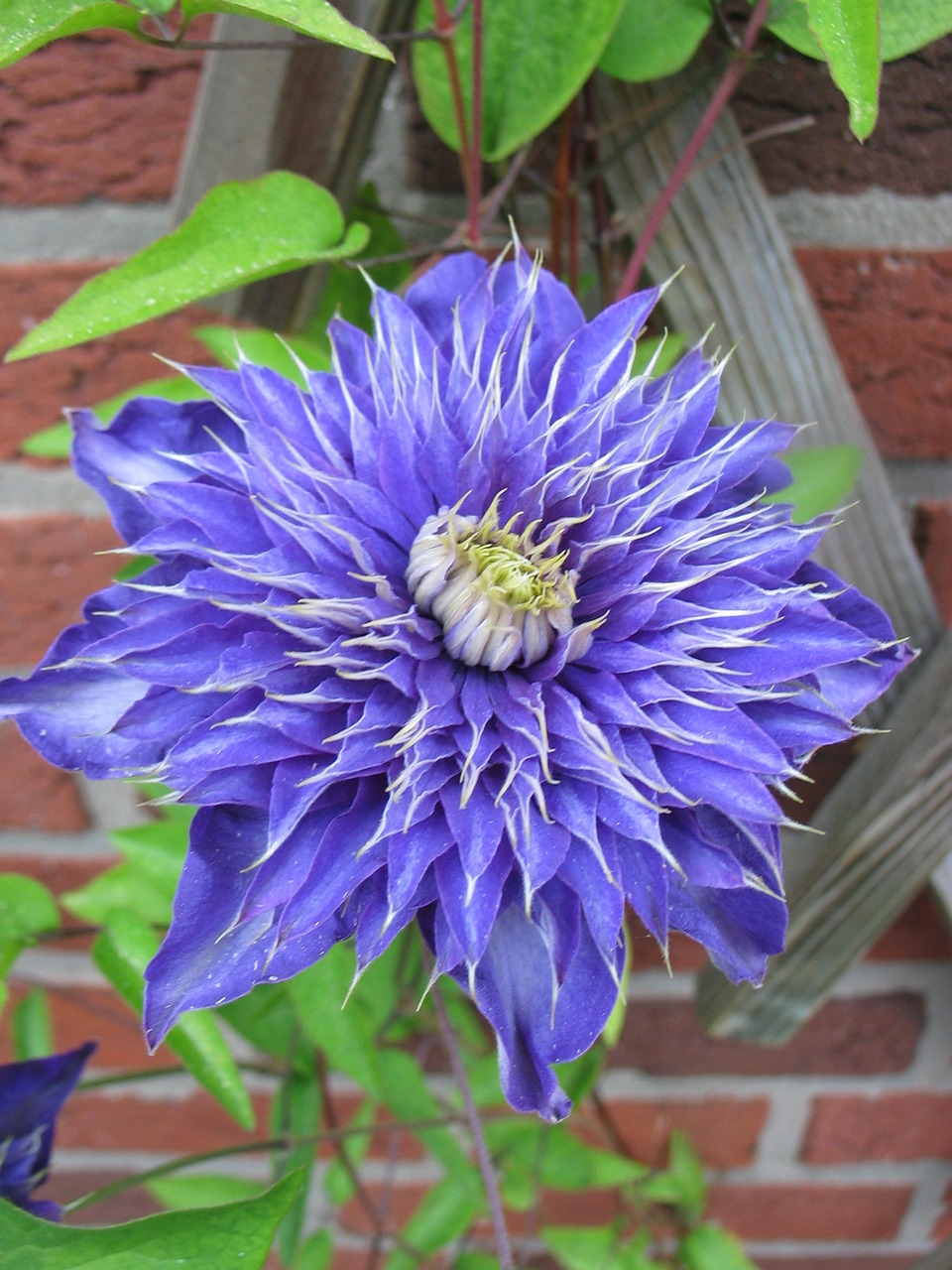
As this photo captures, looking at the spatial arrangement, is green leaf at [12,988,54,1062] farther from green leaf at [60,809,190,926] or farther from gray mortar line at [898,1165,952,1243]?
gray mortar line at [898,1165,952,1243]

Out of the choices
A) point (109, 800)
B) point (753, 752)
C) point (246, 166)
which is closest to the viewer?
point (753, 752)

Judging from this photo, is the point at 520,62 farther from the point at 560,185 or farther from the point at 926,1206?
the point at 926,1206

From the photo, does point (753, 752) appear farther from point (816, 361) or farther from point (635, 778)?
point (816, 361)

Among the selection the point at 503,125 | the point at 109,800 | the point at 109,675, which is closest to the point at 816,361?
the point at 503,125

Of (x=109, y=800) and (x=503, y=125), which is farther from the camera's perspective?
(x=109, y=800)

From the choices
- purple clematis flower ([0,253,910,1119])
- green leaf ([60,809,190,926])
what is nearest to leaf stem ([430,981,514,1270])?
purple clematis flower ([0,253,910,1119])

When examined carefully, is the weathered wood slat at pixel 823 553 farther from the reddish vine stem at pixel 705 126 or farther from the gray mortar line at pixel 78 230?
the gray mortar line at pixel 78 230
